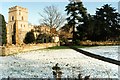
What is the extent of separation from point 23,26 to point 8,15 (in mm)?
6172

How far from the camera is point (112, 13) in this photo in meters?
41.3

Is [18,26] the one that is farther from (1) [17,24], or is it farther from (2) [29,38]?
(2) [29,38]

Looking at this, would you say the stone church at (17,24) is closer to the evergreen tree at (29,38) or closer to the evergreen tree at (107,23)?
the evergreen tree at (29,38)

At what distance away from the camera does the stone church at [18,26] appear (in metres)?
44.5

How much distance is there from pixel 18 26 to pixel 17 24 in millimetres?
569

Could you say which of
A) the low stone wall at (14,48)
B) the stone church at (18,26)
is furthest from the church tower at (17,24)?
the low stone wall at (14,48)

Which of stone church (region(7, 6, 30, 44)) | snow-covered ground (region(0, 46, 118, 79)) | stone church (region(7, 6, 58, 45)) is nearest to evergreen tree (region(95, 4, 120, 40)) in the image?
stone church (region(7, 6, 58, 45))

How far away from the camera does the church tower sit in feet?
146

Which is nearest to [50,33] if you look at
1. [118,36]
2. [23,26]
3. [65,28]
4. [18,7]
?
[65,28]

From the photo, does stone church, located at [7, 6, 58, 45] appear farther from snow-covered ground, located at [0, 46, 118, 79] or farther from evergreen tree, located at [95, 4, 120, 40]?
snow-covered ground, located at [0, 46, 118, 79]

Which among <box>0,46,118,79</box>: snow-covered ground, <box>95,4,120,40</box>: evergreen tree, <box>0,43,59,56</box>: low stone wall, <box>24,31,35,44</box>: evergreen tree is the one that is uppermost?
→ <box>95,4,120,40</box>: evergreen tree

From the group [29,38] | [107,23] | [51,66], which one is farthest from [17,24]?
[51,66]

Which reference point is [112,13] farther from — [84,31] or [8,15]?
[8,15]

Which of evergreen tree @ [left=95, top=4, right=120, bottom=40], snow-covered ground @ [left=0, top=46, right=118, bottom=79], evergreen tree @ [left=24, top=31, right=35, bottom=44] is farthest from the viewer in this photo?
evergreen tree @ [left=24, top=31, right=35, bottom=44]
